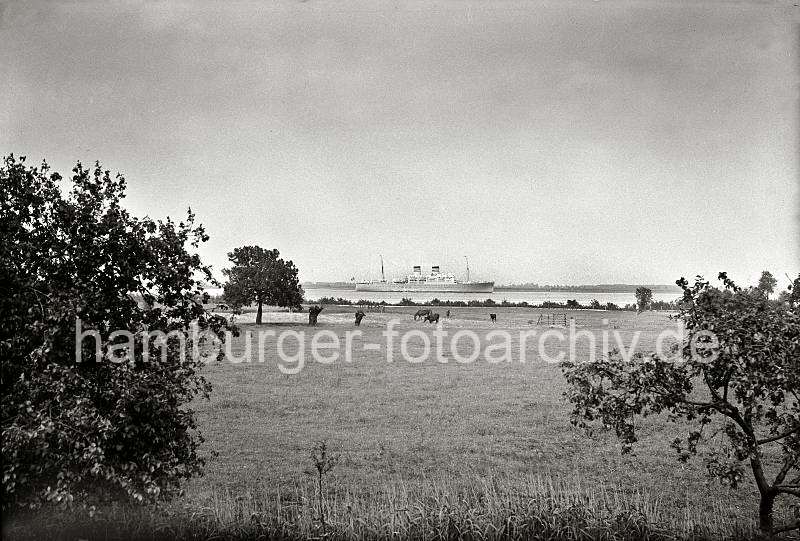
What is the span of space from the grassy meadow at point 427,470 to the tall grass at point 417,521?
2 centimetres

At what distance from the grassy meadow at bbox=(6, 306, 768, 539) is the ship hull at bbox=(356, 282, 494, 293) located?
41.4 m

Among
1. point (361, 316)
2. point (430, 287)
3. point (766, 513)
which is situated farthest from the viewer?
point (430, 287)

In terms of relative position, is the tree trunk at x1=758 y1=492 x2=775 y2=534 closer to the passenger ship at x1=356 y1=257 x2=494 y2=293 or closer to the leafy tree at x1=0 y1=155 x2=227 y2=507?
the leafy tree at x1=0 y1=155 x2=227 y2=507

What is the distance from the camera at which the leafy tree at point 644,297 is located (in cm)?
3972

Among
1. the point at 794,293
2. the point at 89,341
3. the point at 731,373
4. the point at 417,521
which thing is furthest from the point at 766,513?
the point at 89,341

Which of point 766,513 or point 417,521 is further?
point 417,521

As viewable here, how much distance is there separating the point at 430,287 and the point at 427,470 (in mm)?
61166

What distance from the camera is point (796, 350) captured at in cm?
515

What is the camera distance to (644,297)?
4034cm

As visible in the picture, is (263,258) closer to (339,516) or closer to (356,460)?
(356,460)

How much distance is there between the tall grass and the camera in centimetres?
602

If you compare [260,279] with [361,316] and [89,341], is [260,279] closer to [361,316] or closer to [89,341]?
[361,316]

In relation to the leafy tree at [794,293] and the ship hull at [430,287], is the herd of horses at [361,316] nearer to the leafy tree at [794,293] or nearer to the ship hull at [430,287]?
the ship hull at [430,287]

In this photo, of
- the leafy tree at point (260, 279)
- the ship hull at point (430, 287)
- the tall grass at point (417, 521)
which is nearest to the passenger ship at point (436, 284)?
the ship hull at point (430, 287)
